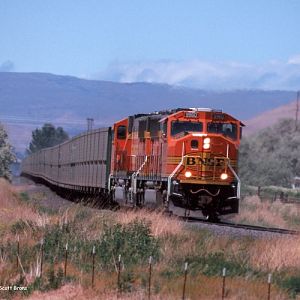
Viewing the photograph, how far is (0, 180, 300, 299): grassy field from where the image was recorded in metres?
12.3

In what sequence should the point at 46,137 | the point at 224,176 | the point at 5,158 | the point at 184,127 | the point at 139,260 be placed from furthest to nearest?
the point at 46,137, the point at 5,158, the point at 184,127, the point at 224,176, the point at 139,260

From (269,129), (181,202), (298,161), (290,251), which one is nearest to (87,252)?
(290,251)

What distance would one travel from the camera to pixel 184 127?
24094 millimetres

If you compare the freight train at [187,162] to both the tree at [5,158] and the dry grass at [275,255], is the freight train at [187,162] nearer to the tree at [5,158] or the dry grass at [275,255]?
the dry grass at [275,255]

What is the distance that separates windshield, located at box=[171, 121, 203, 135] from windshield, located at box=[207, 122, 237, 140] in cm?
29

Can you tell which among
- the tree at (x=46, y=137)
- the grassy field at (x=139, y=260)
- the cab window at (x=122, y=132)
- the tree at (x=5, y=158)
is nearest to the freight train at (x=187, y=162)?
the cab window at (x=122, y=132)

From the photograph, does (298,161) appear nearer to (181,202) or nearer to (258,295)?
(181,202)

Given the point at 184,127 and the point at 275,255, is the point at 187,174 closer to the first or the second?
the point at 184,127

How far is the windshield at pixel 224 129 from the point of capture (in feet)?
79.5

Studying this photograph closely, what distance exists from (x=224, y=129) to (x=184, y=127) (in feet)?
3.94

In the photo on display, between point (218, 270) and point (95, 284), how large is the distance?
2.01 m

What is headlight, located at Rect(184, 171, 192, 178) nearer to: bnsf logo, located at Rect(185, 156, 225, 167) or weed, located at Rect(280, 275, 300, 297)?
bnsf logo, located at Rect(185, 156, 225, 167)

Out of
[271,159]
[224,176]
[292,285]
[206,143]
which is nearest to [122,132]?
[206,143]

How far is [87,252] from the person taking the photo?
49.5ft
